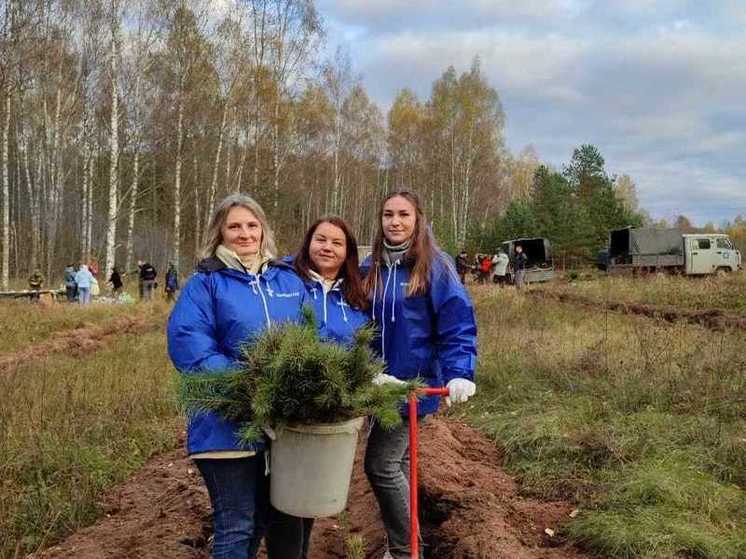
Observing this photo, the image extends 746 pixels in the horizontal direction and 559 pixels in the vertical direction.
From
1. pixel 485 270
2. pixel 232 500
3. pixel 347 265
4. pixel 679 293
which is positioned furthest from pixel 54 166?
pixel 232 500

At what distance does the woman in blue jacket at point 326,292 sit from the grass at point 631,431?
157 cm

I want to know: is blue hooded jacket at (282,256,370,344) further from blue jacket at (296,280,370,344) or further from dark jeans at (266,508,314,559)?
dark jeans at (266,508,314,559)

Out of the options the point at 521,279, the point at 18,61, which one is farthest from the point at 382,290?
the point at 521,279

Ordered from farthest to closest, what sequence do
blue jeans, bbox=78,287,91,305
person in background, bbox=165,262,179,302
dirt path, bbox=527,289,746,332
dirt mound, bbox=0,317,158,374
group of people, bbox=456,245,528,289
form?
1. group of people, bbox=456,245,528,289
2. person in background, bbox=165,262,179,302
3. blue jeans, bbox=78,287,91,305
4. dirt path, bbox=527,289,746,332
5. dirt mound, bbox=0,317,158,374

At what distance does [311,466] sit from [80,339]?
392 inches

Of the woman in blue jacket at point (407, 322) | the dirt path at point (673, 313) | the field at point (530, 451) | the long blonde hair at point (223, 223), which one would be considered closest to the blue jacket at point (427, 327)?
the woman in blue jacket at point (407, 322)

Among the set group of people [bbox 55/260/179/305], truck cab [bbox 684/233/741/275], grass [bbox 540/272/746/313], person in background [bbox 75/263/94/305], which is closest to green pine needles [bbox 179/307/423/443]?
grass [bbox 540/272/746/313]

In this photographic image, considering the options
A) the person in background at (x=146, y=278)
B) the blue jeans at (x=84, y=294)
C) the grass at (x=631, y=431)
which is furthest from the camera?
the person in background at (x=146, y=278)

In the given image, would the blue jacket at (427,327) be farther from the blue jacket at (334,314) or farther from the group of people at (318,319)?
the blue jacket at (334,314)

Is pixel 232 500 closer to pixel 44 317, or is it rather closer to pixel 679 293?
pixel 44 317

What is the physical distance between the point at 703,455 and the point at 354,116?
33.1 metres

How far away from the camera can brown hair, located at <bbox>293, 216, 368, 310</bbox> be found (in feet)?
9.40

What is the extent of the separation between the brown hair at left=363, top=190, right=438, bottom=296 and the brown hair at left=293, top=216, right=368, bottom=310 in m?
0.05

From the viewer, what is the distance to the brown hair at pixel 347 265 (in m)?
2.87
